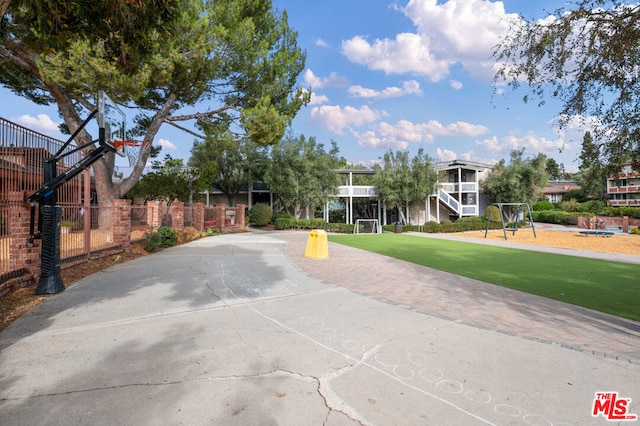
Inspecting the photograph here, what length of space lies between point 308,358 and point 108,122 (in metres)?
6.36

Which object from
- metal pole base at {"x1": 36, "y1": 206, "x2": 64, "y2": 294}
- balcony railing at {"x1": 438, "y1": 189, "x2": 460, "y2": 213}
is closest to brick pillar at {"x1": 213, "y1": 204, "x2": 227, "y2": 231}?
metal pole base at {"x1": 36, "y1": 206, "x2": 64, "y2": 294}

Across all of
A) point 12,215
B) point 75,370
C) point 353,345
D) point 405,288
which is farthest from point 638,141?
point 12,215

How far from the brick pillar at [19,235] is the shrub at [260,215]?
20.8 meters

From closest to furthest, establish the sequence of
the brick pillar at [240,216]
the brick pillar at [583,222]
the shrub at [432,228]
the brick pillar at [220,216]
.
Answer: the brick pillar at [220,216], the brick pillar at [240,216], the shrub at [432,228], the brick pillar at [583,222]

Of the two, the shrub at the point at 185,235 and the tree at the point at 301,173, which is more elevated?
the tree at the point at 301,173

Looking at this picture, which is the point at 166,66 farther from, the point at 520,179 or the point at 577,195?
the point at 577,195

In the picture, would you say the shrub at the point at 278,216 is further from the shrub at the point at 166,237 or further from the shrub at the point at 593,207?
the shrub at the point at 593,207

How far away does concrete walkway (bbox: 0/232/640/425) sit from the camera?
8.18 ft

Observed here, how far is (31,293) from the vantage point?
5695 mm

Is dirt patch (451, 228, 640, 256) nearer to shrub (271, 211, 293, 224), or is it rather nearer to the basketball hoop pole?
shrub (271, 211, 293, 224)

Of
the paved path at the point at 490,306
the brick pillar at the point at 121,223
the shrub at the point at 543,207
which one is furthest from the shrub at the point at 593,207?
the brick pillar at the point at 121,223

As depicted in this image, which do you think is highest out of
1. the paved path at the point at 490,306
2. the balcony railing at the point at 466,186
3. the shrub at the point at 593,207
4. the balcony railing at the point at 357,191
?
the balcony railing at the point at 466,186

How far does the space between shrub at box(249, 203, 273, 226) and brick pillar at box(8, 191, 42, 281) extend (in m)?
20.8

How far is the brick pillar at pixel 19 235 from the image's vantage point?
5910 mm
